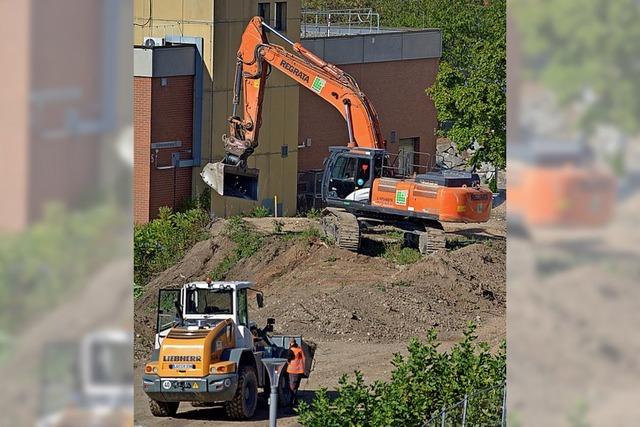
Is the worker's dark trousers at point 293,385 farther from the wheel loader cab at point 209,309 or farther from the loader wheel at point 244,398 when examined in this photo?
the wheel loader cab at point 209,309

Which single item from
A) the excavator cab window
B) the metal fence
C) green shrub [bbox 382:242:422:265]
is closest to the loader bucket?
the excavator cab window

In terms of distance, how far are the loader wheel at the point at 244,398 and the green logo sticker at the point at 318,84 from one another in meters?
8.79

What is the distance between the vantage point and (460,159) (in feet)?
107

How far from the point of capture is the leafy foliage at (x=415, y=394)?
1042 cm

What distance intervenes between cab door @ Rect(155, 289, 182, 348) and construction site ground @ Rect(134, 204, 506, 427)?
962 mm

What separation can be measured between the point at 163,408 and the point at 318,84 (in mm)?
9202

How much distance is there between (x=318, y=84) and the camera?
21.9m

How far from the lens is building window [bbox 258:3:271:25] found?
26.1m
